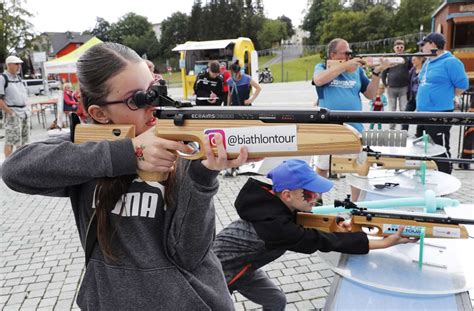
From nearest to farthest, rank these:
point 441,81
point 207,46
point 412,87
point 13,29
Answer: point 441,81
point 412,87
point 207,46
point 13,29

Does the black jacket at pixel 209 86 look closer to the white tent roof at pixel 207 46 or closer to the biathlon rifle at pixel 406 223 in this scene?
the biathlon rifle at pixel 406 223

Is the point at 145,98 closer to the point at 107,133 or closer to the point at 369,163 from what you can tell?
the point at 107,133

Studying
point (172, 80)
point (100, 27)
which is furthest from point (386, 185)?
point (100, 27)

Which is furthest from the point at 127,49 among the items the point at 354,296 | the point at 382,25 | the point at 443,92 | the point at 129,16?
the point at 129,16

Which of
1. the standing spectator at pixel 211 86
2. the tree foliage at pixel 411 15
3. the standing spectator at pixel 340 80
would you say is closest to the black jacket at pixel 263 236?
the standing spectator at pixel 340 80

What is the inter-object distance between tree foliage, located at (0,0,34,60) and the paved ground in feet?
129

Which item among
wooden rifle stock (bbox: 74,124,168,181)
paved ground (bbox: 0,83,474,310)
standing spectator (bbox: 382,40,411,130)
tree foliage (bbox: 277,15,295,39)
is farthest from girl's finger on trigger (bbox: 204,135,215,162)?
tree foliage (bbox: 277,15,295,39)

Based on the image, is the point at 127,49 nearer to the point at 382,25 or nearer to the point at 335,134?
the point at 335,134

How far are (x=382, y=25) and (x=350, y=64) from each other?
50.4m

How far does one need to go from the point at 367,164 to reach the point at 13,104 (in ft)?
22.7

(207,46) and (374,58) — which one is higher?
(207,46)

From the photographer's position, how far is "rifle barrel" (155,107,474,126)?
3.77 ft

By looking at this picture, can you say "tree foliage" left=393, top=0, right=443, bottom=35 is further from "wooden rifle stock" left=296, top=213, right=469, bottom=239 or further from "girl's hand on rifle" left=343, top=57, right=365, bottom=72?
"wooden rifle stock" left=296, top=213, right=469, bottom=239

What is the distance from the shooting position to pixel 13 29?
4019cm
